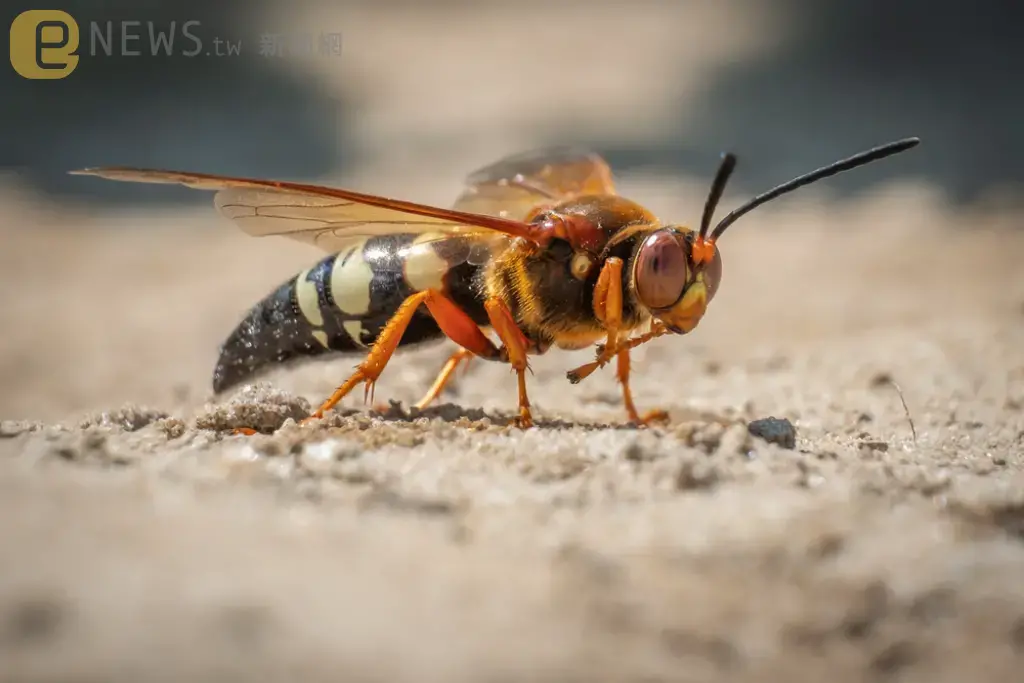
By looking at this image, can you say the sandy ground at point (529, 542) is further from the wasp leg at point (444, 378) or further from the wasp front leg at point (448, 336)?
the wasp leg at point (444, 378)

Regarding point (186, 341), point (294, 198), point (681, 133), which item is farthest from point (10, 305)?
point (681, 133)

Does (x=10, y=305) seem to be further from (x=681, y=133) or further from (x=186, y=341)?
(x=681, y=133)

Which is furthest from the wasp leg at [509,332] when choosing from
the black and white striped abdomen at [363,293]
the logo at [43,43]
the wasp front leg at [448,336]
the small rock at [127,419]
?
the logo at [43,43]

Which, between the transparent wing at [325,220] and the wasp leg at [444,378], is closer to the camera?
the transparent wing at [325,220]

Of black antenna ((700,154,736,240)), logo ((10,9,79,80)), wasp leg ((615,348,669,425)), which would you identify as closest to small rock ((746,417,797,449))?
black antenna ((700,154,736,240))

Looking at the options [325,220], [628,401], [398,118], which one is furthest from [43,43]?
[628,401]

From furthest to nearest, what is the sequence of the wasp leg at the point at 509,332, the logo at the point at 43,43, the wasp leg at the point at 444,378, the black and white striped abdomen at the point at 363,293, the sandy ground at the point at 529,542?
1. the logo at the point at 43,43
2. the wasp leg at the point at 444,378
3. the black and white striped abdomen at the point at 363,293
4. the wasp leg at the point at 509,332
5. the sandy ground at the point at 529,542

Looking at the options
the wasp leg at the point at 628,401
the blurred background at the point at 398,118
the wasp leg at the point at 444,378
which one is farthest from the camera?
the blurred background at the point at 398,118

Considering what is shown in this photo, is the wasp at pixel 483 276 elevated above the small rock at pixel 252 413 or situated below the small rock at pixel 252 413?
above

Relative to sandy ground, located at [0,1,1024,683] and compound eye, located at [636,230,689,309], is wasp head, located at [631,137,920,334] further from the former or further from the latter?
sandy ground, located at [0,1,1024,683]
